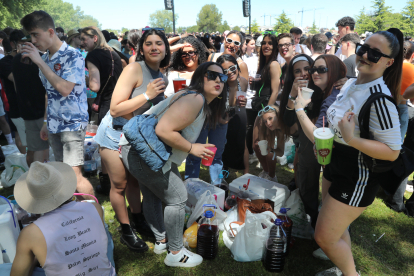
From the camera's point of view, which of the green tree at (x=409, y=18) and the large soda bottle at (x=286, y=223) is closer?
the large soda bottle at (x=286, y=223)

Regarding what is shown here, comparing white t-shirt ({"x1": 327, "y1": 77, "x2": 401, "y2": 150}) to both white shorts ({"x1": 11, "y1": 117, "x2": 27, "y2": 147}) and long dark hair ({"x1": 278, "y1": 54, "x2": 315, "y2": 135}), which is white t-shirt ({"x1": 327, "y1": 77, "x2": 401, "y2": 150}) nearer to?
long dark hair ({"x1": 278, "y1": 54, "x2": 315, "y2": 135})

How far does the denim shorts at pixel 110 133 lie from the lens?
8.59 feet

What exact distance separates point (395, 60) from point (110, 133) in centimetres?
237

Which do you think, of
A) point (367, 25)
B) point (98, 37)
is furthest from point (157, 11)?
point (98, 37)

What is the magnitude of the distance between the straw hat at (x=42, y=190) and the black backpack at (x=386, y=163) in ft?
6.33

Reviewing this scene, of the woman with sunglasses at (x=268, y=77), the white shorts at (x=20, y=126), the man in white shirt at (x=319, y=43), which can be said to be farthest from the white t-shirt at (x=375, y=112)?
the white shorts at (x=20, y=126)

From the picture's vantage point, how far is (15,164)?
438 cm

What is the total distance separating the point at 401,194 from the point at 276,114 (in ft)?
6.31

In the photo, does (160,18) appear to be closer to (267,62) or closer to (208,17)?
(208,17)

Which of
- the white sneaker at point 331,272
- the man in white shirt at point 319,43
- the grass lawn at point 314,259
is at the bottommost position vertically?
the grass lawn at point 314,259

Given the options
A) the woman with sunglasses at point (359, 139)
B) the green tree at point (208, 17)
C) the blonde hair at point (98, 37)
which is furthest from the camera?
the green tree at point (208, 17)

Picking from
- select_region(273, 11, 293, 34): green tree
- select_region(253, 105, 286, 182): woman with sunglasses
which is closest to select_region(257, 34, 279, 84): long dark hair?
select_region(253, 105, 286, 182): woman with sunglasses

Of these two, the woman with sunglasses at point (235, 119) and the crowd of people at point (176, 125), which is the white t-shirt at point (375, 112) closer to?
the crowd of people at point (176, 125)

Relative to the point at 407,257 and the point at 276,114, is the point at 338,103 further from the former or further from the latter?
the point at 407,257
